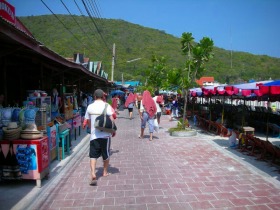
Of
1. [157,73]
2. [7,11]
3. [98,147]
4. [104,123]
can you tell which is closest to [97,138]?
[98,147]

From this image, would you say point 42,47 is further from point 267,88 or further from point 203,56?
point 203,56

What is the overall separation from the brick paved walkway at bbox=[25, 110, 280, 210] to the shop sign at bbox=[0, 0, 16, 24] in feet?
Result: 15.6

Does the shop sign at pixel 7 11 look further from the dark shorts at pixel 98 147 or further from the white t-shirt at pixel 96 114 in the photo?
the dark shorts at pixel 98 147

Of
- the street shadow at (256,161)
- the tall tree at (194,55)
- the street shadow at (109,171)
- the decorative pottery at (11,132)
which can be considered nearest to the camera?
the decorative pottery at (11,132)

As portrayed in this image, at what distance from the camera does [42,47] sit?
18.1 ft

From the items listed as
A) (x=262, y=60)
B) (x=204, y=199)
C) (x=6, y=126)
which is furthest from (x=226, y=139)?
(x=262, y=60)

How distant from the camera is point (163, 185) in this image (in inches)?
208

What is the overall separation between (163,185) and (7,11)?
23.4 feet

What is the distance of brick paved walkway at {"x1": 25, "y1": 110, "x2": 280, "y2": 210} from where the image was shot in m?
4.45

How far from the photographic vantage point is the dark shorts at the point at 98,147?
17.6ft

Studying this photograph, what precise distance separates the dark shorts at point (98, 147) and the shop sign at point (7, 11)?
4.98m

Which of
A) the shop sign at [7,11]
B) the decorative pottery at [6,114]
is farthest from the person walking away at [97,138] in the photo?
the shop sign at [7,11]

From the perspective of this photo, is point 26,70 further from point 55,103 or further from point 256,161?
point 256,161

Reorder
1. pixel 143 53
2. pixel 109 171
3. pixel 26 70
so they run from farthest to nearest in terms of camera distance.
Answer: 1. pixel 143 53
2. pixel 26 70
3. pixel 109 171
